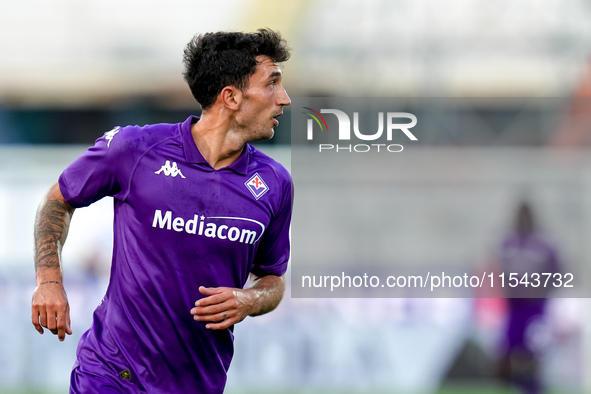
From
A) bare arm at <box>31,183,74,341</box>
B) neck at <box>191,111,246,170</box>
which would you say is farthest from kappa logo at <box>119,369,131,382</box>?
neck at <box>191,111,246,170</box>

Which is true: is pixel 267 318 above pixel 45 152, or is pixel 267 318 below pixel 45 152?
below

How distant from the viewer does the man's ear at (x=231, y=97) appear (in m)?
3.88

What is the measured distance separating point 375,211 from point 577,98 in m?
3.14

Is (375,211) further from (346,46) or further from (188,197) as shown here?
(188,197)

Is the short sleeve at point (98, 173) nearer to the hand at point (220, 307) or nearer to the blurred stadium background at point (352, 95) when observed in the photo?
the hand at point (220, 307)

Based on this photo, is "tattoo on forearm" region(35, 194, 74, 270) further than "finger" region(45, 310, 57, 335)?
Yes

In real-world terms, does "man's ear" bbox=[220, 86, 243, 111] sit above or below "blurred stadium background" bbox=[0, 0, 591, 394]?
above

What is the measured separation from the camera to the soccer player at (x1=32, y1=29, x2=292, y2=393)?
143 inches

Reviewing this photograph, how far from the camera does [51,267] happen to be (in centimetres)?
362

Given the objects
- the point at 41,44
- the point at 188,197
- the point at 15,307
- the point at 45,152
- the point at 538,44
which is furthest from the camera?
the point at 41,44

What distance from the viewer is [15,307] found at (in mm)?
9578

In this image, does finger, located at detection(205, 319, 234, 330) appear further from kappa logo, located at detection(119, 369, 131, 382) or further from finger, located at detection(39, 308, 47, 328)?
finger, located at detection(39, 308, 47, 328)

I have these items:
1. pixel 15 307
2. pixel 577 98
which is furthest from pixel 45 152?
pixel 577 98

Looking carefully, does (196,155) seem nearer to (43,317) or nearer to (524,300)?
(43,317)
